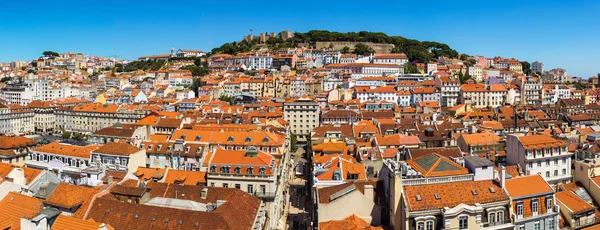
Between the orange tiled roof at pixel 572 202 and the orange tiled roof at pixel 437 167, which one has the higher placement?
the orange tiled roof at pixel 437 167

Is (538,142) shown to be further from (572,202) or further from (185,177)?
(185,177)

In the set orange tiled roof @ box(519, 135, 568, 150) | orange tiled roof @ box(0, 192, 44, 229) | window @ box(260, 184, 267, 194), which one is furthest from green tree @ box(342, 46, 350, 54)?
orange tiled roof @ box(0, 192, 44, 229)

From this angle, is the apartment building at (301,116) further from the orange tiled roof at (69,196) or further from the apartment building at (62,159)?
the orange tiled roof at (69,196)

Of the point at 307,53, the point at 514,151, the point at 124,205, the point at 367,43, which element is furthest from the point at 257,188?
the point at 367,43

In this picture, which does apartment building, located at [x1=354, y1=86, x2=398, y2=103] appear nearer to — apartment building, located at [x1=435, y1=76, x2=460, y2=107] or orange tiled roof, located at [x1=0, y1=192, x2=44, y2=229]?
apartment building, located at [x1=435, y1=76, x2=460, y2=107]

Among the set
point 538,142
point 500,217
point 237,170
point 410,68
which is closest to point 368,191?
point 500,217

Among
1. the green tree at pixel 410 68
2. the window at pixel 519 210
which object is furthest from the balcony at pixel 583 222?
the green tree at pixel 410 68
